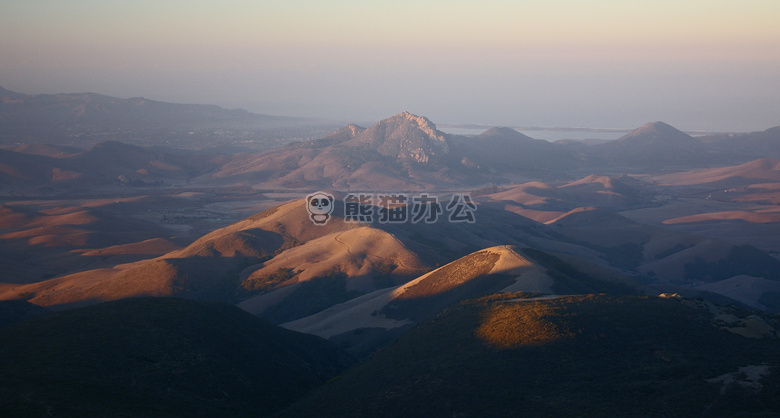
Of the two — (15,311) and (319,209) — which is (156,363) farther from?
(319,209)

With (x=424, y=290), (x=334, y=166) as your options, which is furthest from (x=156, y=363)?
(x=334, y=166)

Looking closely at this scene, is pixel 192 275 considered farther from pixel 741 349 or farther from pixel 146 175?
pixel 146 175

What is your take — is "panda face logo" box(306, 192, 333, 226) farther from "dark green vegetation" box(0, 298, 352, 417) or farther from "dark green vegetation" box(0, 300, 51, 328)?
"dark green vegetation" box(0, 298, 352, 417)

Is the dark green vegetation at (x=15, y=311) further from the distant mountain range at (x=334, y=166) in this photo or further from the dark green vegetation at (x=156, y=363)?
the distant mountain range at (x=334, y=166)

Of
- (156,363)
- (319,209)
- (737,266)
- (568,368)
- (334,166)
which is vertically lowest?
(737,266)

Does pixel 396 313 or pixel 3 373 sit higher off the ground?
pixel 3 373

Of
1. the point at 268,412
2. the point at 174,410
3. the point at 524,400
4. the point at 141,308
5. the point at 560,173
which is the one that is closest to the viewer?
the point at 524,400

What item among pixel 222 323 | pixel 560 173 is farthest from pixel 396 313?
pixel 560 173

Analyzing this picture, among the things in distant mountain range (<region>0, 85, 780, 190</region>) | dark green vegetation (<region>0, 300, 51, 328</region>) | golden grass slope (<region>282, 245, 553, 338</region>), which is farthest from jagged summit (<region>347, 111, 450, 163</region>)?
dark green vegetation (<region>0, 300, 51, 328</region>)
